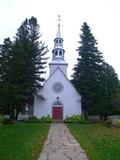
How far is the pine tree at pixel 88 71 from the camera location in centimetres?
4922

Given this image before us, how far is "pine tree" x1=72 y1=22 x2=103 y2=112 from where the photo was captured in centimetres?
4922

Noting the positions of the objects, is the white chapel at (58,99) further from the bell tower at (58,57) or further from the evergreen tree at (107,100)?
the bell tower at (58,57)

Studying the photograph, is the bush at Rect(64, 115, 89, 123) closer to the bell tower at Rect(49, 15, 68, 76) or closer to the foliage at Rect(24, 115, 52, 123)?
the foliage at Rect(24, 115, 52, 123)

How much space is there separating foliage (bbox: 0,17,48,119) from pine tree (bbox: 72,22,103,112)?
5.13 meters

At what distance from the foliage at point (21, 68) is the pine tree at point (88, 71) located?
5.13 metres

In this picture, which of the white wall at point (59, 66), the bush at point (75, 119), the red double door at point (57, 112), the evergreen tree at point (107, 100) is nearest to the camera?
the bush at point (75, 119)

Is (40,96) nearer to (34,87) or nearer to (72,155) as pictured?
(34,87)

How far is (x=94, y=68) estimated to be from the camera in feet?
166

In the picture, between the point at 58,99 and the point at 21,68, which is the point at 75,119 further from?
the point at 21,68

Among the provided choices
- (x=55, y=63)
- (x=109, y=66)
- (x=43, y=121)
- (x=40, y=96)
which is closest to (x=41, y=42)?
(x=55, y=63)

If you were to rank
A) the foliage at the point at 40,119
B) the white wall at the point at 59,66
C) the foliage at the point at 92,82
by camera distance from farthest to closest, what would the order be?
1. the white wall at the point at 59,66
2. the foliage at the point at 92,82
3. the foliage at the point at 40,119

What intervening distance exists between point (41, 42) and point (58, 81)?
6.34 m

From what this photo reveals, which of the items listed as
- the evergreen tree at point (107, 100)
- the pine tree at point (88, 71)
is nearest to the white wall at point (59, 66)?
the pine tree at point (88, 71)

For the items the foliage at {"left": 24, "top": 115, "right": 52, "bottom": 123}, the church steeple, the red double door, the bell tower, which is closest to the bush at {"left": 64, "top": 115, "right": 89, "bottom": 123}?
the red double door
